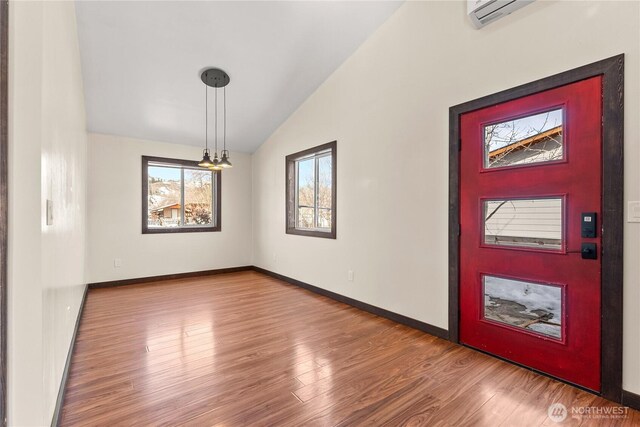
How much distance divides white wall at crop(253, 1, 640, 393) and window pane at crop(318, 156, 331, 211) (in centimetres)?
33

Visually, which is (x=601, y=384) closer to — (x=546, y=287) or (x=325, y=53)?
(x=546, y=287)

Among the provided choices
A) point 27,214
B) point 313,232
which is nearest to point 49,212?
point 27,214

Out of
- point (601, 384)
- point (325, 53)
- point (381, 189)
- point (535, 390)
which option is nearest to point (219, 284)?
point (381, 189)

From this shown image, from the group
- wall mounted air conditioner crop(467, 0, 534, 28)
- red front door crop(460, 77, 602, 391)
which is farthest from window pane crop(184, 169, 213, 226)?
wall mounted air conditioner crop(467, 0, 534, 28)

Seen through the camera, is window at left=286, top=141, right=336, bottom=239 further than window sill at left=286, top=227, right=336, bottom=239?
Yes

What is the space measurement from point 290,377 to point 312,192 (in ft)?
9.98

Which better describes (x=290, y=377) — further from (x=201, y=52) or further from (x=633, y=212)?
(x=201, y=52)

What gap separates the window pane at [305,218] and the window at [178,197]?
5.85 feet

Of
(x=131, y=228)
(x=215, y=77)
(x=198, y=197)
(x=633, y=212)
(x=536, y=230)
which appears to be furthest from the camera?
(x=198, y=197)

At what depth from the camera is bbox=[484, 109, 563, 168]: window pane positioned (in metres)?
2.14

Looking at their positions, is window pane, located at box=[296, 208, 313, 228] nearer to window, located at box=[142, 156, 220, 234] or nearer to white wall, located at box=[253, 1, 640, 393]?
white wall, located at box=[253, 1, 640, 393]

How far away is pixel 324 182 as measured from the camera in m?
4.52

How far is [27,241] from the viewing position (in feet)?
3.67

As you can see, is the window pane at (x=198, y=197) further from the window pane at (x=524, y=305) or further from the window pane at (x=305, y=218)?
the window pane at (x=524, y=305)
